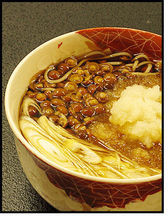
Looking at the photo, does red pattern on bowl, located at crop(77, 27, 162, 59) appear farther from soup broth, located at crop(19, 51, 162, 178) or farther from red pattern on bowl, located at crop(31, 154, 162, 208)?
red pattern on bowl, located at crop(31, 154, 162, 208)

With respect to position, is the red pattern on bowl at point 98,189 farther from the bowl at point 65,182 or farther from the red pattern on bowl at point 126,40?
the red pattern on bowl at point 126,40

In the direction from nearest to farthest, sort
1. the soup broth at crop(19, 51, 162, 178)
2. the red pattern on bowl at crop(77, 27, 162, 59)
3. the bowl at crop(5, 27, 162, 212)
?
1. the bowl at crop(5, 27, 162, 212)
2. the soup broth at crop(19, 51, 162, 178)
3. the red pattern on bowl at crop(77, 27, 162, 59)

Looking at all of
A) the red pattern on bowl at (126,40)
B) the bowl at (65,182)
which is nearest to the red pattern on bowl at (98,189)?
the bowl at (65,182)

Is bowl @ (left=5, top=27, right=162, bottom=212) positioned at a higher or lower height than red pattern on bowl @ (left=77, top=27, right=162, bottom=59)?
lower

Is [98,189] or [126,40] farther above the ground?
[126,40]

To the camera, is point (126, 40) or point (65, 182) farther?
point (126, 40)

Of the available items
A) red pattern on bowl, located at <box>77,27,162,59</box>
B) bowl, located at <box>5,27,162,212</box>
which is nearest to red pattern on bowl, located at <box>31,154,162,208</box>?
bowl, located at <box>5,27,162,212</box>

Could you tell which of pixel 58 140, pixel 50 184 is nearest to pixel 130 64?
pixel 58 140

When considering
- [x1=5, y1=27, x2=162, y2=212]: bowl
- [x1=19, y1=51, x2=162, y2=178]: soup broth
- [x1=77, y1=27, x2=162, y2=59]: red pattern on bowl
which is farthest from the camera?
[x1=77, y1=27, x2=162, y2=59]: red pattern on bowl

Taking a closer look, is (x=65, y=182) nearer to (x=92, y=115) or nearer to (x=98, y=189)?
(x=98, y=189)

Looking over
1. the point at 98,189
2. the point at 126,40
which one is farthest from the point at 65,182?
the point at 126,40
